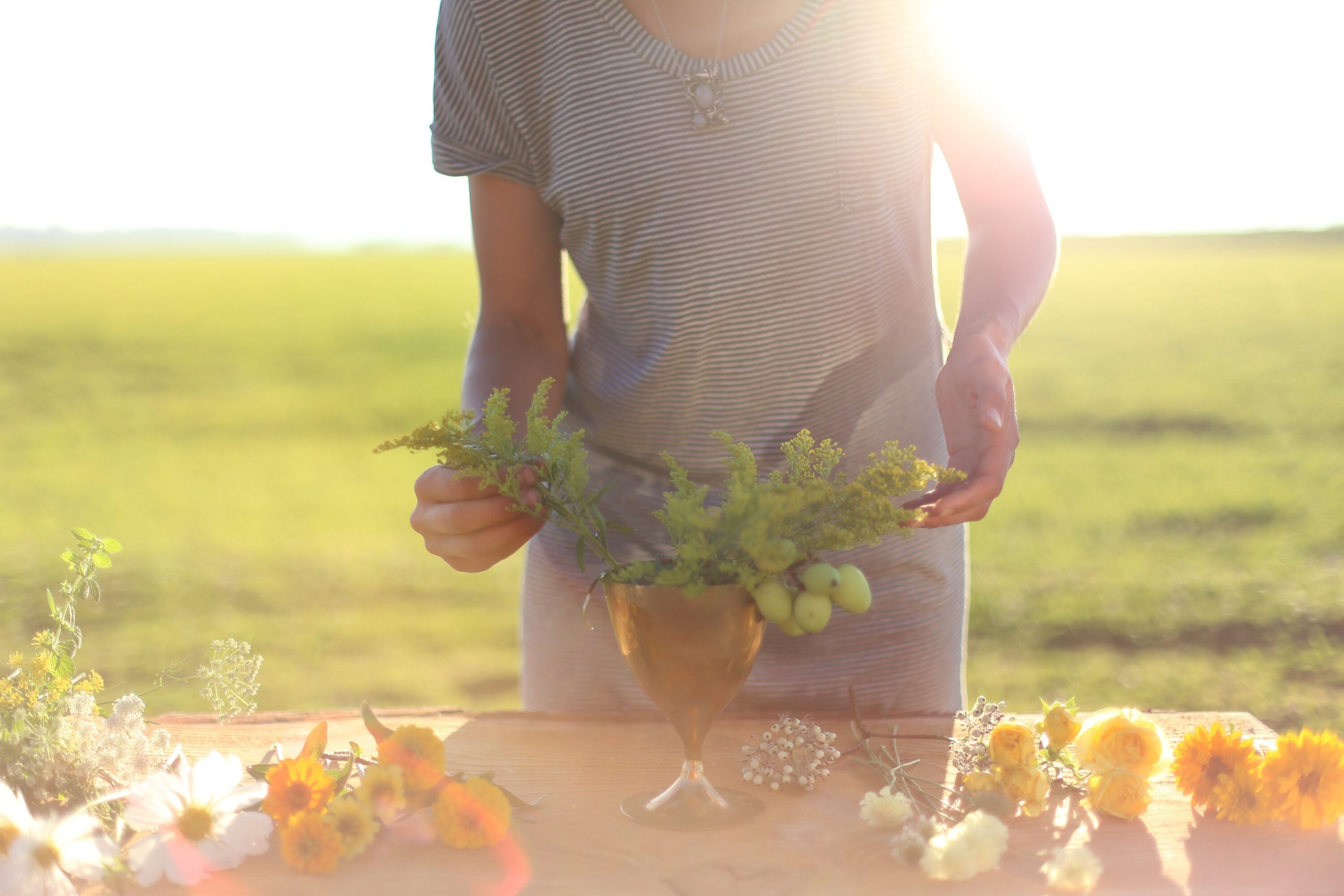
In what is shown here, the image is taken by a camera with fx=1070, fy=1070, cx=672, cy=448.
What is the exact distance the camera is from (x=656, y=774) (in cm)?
140

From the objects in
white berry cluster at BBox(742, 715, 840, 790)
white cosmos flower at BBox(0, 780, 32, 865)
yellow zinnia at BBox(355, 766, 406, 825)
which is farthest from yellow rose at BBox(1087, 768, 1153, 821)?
white cosmos flower at BBox(0, 780, 32, 865)

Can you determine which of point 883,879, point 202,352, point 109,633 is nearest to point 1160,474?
point 109,633

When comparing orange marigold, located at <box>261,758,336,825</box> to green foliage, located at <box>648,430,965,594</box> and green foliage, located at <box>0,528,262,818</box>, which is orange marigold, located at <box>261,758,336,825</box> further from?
green foliage, located at <box>648,430,965,594</box>

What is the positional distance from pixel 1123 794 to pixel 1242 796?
0.42 ft

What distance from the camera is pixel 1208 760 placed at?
1239 mm

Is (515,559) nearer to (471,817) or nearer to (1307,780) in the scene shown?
(471,817)

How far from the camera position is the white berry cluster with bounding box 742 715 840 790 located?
1315mm

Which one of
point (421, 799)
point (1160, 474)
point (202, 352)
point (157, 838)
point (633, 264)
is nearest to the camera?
point (157, 838)

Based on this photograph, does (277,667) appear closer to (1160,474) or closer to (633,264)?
(633,264)

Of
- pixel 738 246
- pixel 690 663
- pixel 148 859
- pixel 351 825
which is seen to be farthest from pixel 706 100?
pixel 148 859

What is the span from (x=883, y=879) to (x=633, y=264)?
99cm

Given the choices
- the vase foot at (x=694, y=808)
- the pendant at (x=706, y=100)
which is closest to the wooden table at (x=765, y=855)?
the vase foot at (x=694, y=808)

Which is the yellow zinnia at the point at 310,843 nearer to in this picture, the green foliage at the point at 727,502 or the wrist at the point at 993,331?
the green foliage at the point at 727,502

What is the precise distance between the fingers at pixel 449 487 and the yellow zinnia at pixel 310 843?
38 centimetres
